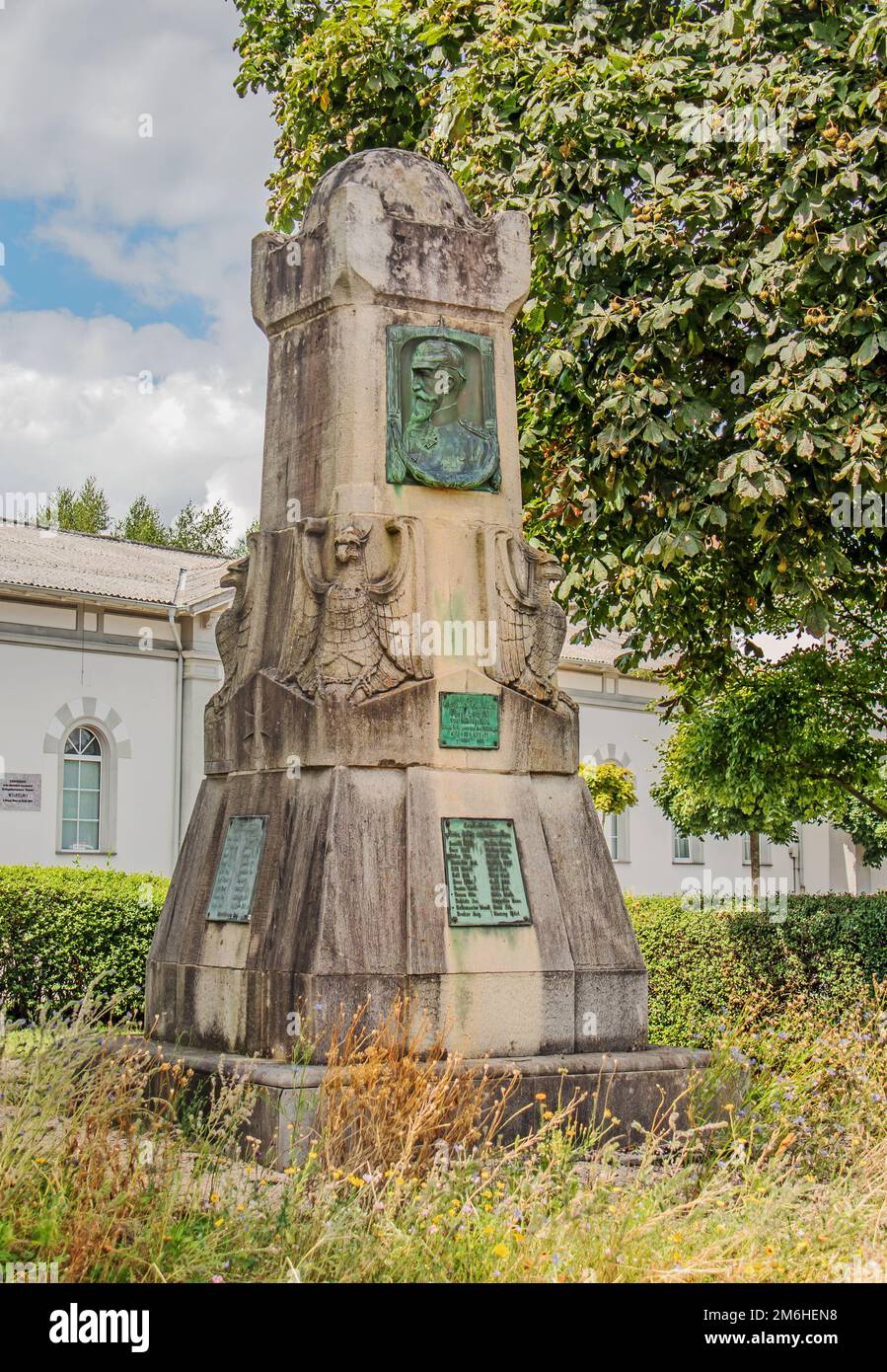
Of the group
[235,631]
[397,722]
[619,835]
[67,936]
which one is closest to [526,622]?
[397,722]

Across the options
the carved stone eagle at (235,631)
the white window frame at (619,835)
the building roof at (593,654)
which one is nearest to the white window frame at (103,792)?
the building roof at (593,654)

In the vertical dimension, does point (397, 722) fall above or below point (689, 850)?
above

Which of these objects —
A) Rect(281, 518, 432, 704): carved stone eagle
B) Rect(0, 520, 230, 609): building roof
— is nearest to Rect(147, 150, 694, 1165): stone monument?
Rect(281, 518, 432, 704): carved stone eagle

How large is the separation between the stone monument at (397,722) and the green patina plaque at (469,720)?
0.01m

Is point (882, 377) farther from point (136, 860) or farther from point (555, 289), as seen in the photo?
point (136, 860)

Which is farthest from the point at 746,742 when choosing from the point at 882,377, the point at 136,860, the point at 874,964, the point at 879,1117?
the point at 136,860

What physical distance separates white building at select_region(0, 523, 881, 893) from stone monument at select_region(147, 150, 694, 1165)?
47.3ft

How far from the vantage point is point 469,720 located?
782cm

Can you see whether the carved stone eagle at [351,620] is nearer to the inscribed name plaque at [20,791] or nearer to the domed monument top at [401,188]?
the domed monument top at [401,188]

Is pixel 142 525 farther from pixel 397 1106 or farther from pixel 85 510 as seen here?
pixel 397 1106

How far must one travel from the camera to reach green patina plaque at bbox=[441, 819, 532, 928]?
294 inches

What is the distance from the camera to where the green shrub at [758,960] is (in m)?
11.3

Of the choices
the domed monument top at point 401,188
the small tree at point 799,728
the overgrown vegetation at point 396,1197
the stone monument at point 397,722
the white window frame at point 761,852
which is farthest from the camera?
the white window frame at point 761,852

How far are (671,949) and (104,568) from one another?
16140 millimetres
